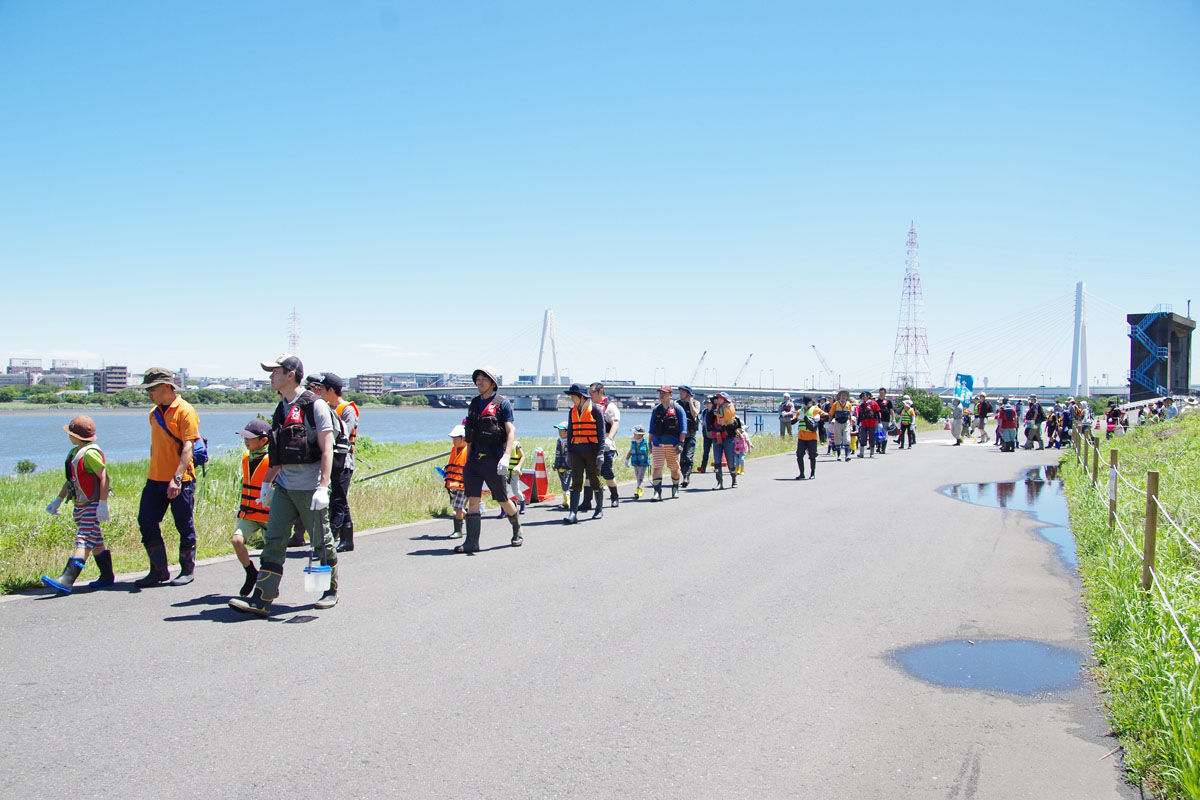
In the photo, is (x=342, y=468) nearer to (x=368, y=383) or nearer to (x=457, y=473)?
(x=457, y=473)

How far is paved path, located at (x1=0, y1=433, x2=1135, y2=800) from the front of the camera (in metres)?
3.69

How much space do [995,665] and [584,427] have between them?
6147mm

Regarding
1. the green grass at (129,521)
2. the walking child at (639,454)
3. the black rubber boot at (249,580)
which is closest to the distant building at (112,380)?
the green grass at (129,521)

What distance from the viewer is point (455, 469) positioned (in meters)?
10.0

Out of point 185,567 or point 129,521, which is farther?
point 129,521

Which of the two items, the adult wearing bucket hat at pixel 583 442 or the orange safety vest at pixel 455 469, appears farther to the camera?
the adult wearing bucket hat at pixel 583 442

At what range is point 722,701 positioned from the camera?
4590 mm

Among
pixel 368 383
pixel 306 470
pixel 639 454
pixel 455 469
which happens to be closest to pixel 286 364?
pixel 306 470

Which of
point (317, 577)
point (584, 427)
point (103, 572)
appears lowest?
point (103, 572)

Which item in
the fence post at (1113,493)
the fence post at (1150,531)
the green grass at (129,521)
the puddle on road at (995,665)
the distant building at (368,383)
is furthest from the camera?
the distant building at (368,383)

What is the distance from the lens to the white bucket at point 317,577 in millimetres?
6043

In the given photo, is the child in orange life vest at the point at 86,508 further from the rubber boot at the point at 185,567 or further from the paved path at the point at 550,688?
the rubber boot at the point at 185,567

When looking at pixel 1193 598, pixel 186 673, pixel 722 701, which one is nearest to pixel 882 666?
pixel 722 701

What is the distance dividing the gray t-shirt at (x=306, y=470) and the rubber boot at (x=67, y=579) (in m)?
1.81
